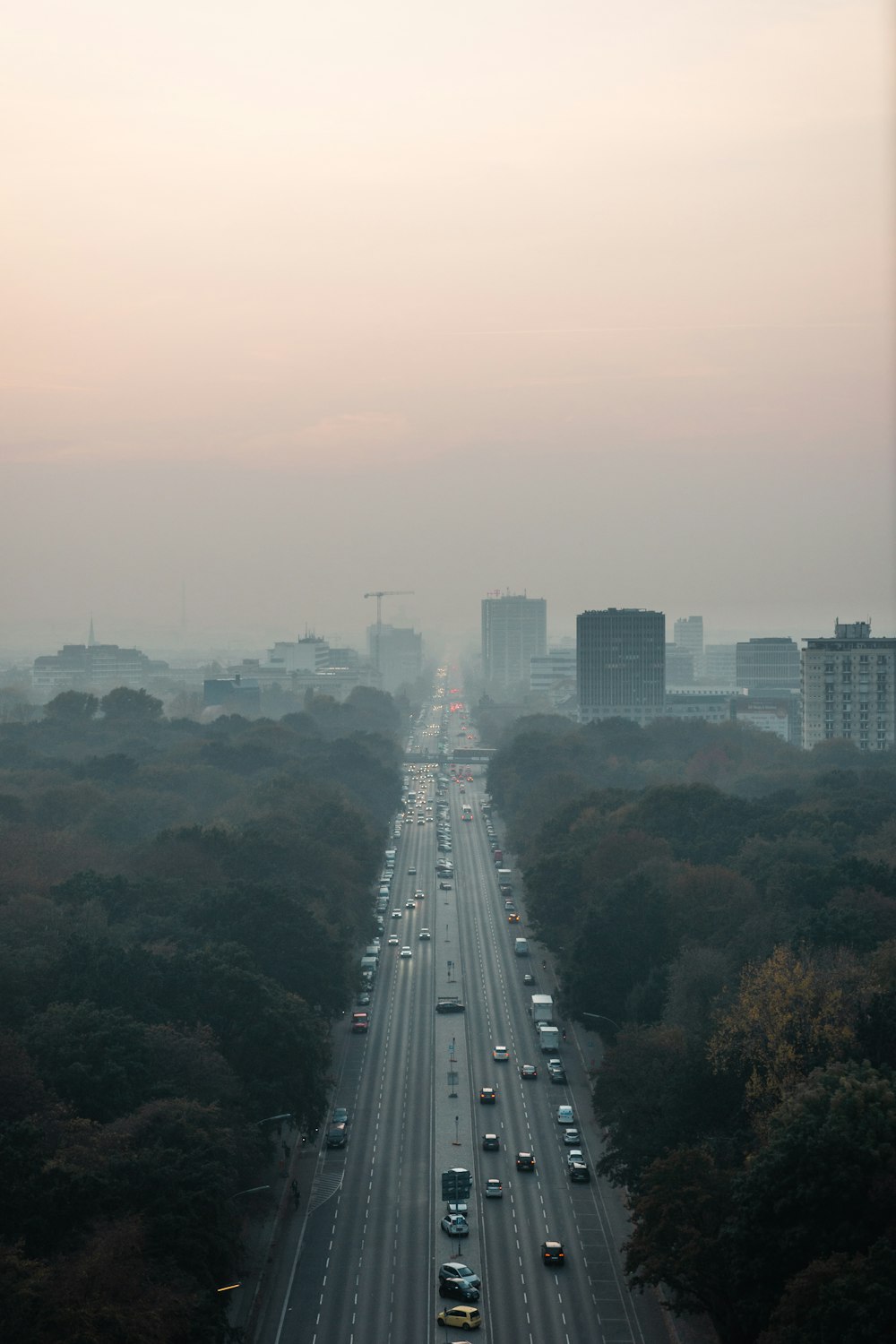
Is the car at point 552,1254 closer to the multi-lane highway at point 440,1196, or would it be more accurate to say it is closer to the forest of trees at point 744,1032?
the multi-lane highway at point 440,1196

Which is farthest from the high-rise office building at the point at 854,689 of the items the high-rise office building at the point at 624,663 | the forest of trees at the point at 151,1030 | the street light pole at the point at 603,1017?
the street light pole at the point at 603,1017

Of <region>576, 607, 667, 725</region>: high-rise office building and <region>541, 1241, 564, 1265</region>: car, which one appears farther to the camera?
<region>576, 607, 667, 725</region>: high-rise office building

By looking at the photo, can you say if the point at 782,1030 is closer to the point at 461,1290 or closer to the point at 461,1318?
the point at 461,1290

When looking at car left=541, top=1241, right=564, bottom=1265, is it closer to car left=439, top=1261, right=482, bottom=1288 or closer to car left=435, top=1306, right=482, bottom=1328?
car left=439, top=1261, right=482, bottom=1288

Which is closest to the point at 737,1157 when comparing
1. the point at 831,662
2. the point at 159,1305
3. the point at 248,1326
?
the point at 248,1326

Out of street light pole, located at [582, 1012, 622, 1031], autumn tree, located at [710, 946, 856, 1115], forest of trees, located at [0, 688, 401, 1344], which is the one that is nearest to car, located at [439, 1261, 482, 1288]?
forest of trees, located at [0, 688, 401, 1344]

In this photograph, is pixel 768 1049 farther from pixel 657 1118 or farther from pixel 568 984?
pixel 568 984

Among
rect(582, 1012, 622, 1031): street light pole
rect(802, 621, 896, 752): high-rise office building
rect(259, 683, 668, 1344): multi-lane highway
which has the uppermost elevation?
rect(802, 621, 896, 752): high-rise office building
